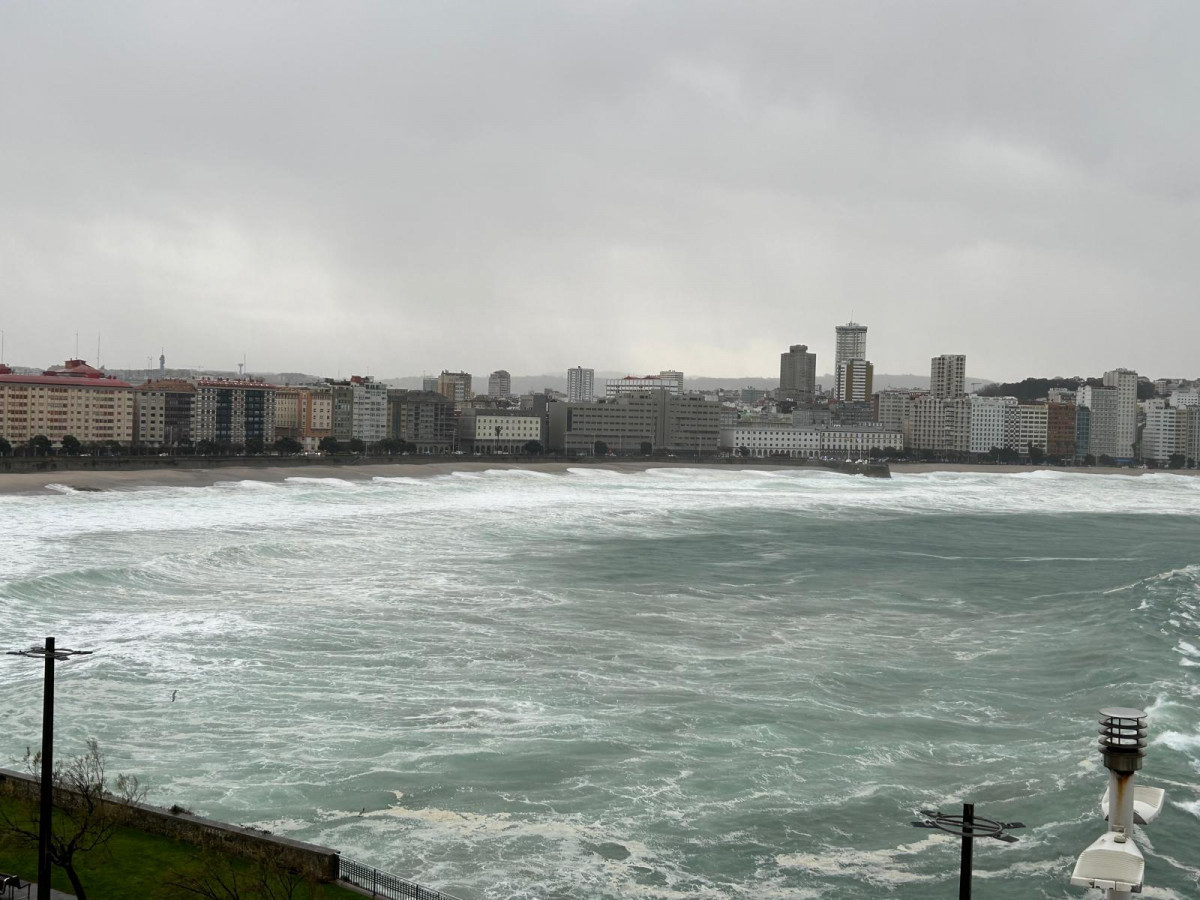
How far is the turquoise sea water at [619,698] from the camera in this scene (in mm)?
10781

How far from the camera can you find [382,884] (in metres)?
9.16

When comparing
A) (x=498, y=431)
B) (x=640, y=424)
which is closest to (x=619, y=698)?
(x=498, y=431)

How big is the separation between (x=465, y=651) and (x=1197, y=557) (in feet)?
85.0

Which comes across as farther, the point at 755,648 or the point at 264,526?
the point at 264,526

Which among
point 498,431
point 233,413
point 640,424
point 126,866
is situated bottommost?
point 126,866

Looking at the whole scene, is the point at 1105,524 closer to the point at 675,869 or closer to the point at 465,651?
the point at 465,651

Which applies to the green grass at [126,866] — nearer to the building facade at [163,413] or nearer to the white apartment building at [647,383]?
the building facade at [163,413]

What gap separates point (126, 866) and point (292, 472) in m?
59.9

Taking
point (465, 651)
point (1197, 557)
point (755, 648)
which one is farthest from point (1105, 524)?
point (465, 651)

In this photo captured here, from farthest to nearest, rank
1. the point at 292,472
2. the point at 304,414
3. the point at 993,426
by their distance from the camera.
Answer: the point at 993,426 < the point at 304,414 < the point at 292,472

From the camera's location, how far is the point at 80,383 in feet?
297

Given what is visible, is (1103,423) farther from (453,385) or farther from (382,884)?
(382,884)

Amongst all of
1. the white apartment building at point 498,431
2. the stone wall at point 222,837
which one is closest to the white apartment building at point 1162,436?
the white apartment building at point 498,431

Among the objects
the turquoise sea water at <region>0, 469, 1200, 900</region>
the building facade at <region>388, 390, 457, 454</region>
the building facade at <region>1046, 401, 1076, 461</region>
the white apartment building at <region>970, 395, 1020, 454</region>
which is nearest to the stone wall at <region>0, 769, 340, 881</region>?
the turquoise sea water at <region>0, 469, 1200, 900</region>
